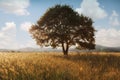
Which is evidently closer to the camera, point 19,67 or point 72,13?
point 19,67

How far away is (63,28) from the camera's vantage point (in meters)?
30.3

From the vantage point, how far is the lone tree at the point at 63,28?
99.7 ft

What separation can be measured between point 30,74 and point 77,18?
24878 mm

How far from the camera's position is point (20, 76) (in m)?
6.81

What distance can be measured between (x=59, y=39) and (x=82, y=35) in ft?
11.9

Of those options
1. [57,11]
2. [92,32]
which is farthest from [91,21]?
[57,11]

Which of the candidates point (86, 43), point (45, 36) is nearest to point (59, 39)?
point (45, 36)

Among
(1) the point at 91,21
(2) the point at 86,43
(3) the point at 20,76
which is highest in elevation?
(1) the point at 91,21

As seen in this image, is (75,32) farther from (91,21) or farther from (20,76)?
(20,76)

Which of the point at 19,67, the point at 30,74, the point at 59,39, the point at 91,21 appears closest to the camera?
the point at 30,74

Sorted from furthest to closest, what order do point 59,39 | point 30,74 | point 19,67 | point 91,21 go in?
point 91,21, point 59,39, point 19,67, point 30,74

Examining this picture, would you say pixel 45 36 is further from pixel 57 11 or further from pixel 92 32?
pixel 92 32

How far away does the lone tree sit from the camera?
99.7 ft

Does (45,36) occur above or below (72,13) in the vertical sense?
below
